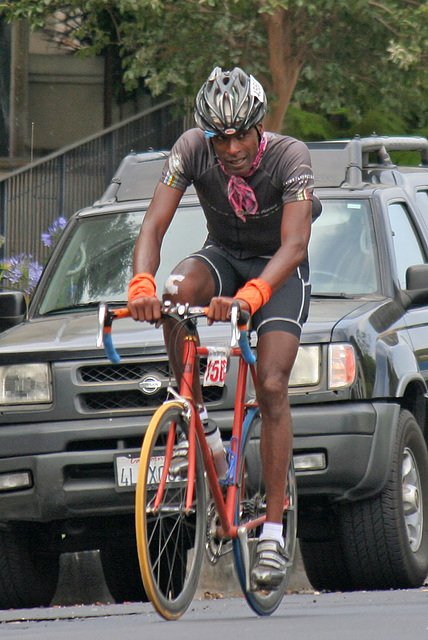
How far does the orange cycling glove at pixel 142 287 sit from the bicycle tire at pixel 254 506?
825mm

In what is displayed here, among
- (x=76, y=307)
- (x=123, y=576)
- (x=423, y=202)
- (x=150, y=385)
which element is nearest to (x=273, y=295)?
(x=150, y=385)

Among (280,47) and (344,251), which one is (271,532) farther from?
(280,47)

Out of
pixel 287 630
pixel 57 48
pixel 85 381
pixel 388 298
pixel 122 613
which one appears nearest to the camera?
pixel 287 630

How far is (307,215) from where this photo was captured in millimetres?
4703

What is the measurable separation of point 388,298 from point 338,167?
0.99 m

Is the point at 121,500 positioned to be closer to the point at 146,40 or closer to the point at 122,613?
the point at 122,613

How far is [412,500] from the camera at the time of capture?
243 inches

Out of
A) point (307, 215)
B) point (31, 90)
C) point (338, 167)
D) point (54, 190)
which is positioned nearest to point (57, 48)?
point (31, 90)

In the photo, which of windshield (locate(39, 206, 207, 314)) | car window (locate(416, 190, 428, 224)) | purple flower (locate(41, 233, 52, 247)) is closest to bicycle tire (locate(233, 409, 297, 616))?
windshield (locate(39, 206, 207, 314))

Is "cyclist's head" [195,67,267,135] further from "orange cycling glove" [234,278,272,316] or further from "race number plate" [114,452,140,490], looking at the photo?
"race number plate" [114,452,140,490]

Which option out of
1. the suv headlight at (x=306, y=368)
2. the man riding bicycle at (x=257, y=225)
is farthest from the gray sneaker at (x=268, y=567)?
the suv headlight at (x=306, y=368)

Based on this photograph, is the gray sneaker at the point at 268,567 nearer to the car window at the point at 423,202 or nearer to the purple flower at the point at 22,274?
the car window at the point at 423,202

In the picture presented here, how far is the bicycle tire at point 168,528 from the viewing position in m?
4.17

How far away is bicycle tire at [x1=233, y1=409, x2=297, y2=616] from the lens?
479 centimetres
